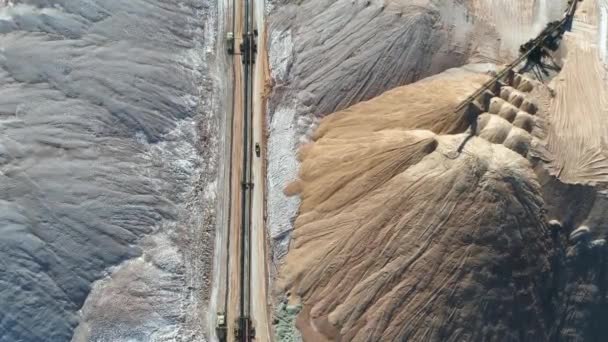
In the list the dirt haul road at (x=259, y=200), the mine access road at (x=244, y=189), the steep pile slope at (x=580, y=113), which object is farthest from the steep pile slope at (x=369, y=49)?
the steep pile slope at (x=580, y=113)

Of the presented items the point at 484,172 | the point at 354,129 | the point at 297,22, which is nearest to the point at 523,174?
Result: the point at 484,172

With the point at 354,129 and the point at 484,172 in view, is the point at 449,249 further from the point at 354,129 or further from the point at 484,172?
the point at 354,129

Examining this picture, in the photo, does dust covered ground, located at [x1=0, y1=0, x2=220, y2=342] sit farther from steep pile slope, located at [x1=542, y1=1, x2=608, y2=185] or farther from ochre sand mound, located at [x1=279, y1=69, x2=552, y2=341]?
steep pile slope, located at [x1=542, y1=1, x2=608, y2=185]

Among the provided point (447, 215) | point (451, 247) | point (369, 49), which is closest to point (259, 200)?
point (447, 215)

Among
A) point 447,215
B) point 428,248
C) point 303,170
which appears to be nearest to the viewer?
point 447,215

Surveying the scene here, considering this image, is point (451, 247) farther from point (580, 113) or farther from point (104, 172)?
point (104, 172)

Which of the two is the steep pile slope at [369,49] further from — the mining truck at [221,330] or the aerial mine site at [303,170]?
the mining truck at [221,330]
